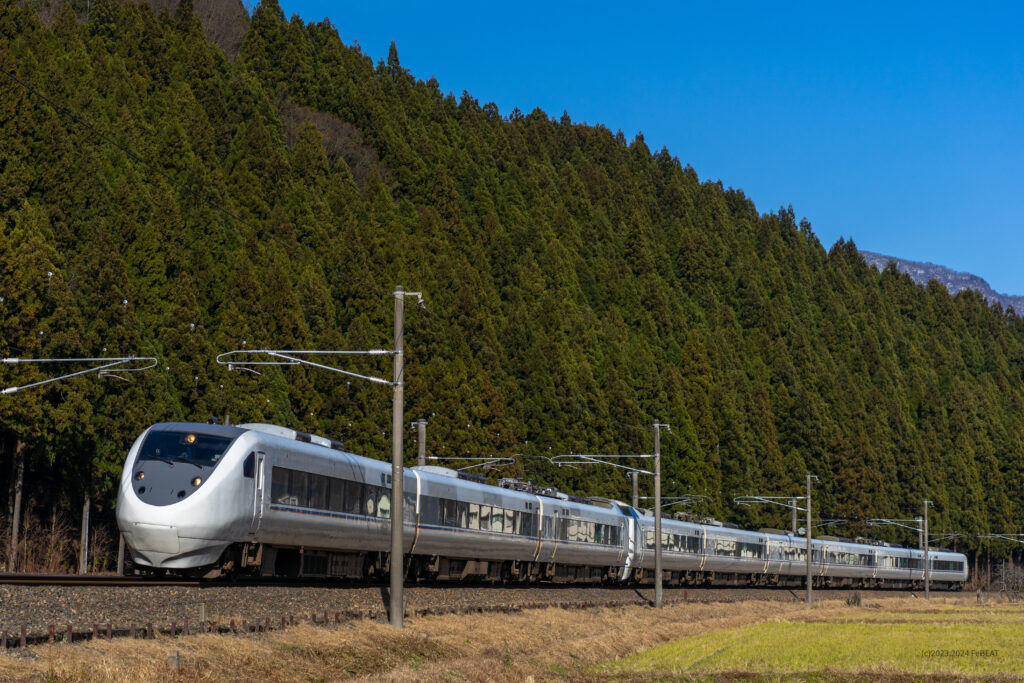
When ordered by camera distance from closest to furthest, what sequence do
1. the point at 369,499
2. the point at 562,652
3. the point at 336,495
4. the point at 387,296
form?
the point at 562,652, the point at 336,495, the point at 369,499, the point at 387,296

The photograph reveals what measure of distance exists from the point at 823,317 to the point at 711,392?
244 feet

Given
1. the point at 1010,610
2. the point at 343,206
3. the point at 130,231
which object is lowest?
the point at 1010,610

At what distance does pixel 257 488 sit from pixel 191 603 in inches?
243

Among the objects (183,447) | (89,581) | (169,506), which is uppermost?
(183,447)

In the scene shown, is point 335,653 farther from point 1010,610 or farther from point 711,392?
point 711,392

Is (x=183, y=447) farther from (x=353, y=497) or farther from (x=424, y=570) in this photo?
(x=424, y=570)

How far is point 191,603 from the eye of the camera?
23.9 m

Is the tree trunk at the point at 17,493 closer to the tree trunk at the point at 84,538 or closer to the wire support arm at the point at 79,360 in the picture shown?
the tree trunk at the point at 84,538

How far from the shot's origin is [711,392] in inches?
5133

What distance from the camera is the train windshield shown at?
94.1ft

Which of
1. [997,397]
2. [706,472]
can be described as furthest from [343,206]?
[997,397]

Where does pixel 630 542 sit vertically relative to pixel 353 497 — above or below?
below

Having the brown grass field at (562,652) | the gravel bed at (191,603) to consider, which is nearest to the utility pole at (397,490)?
the brown grass field at (562,652)

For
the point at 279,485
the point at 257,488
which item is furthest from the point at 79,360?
the point at 257,488
